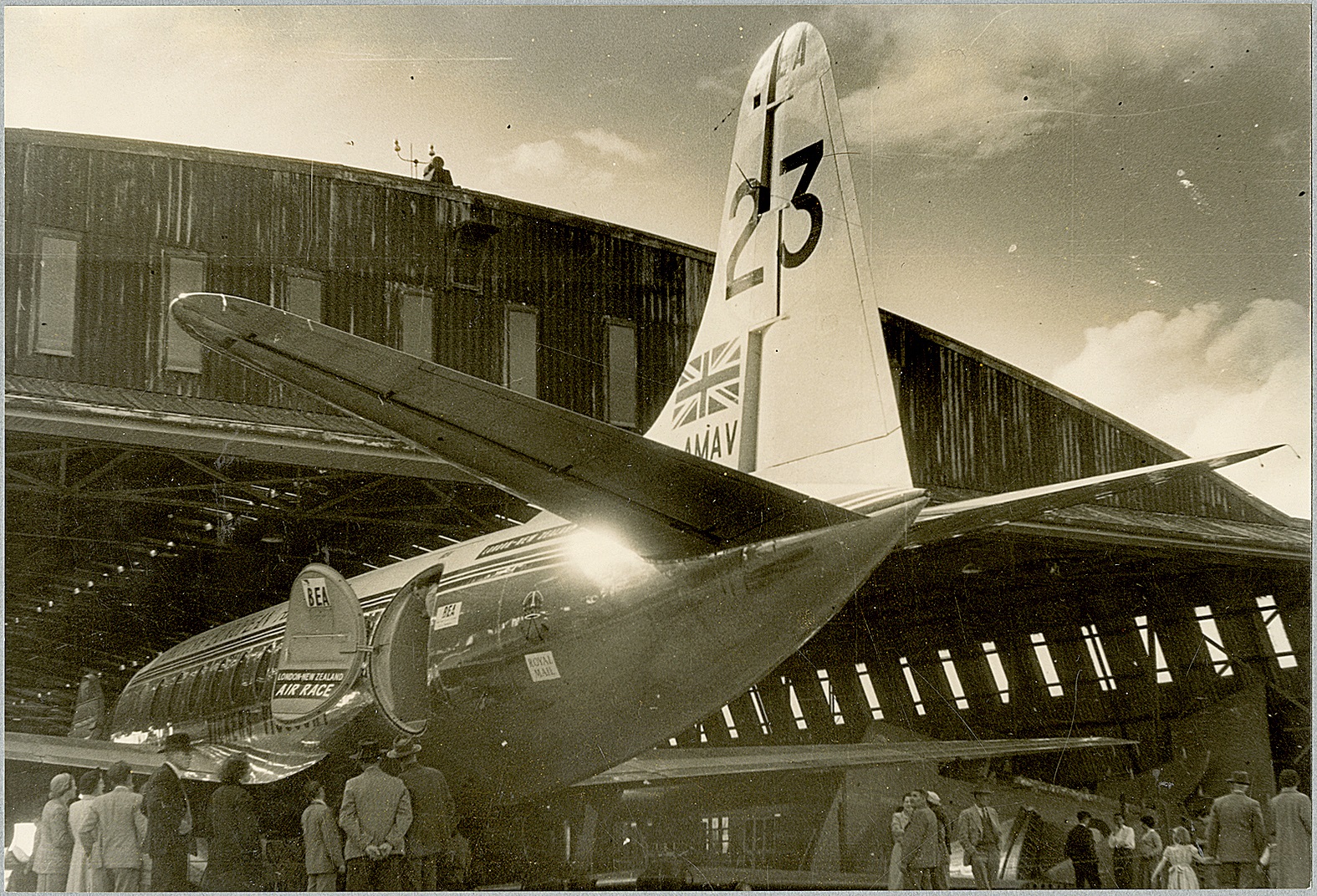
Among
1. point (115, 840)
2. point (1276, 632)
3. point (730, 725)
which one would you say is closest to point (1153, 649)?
point (1276, 632)

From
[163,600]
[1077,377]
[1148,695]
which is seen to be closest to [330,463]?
[163,600]

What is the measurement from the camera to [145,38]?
30.1 feet

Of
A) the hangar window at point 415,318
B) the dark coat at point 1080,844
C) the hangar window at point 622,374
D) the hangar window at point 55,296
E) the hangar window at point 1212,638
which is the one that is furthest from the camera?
the hangar window at point 1212,638

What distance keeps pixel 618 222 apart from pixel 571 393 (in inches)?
60.0

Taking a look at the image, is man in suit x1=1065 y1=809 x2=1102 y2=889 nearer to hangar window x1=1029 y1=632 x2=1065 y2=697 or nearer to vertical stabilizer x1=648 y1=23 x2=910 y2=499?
hangar window x1=1029 y1=632 x2=1065 y2=697

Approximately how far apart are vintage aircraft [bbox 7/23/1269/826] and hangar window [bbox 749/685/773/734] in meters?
0.72

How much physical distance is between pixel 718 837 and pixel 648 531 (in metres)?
3.19

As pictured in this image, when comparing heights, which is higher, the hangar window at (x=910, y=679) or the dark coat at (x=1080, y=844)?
the hangar window at (x=910, y=679)

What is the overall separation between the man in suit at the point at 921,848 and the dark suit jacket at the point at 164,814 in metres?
5.26

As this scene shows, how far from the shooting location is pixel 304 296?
948 cm

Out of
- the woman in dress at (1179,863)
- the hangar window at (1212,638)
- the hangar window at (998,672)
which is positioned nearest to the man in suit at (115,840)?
the hangar window at (998,672)

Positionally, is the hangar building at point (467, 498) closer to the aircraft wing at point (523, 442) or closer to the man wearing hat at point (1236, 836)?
the man wearing hat at point (1236, 836)

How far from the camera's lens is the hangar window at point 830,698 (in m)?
10.1

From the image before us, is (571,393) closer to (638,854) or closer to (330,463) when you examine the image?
(330,463)
